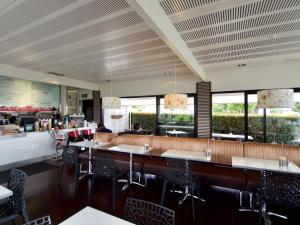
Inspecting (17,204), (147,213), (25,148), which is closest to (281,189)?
(147,213)

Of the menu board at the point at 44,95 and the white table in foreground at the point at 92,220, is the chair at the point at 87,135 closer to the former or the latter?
the menu board at the point at 44,95

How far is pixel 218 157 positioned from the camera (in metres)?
3.73

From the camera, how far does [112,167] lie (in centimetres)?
301

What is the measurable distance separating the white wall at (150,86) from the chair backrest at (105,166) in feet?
13.5

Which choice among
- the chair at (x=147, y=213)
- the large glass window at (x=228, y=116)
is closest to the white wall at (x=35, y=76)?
the large glass window at (x=228, y=116)

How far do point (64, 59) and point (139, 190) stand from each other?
360 centimetres

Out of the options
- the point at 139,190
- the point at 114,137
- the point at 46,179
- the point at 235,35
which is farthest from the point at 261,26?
the point at 46,179

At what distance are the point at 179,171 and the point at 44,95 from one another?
20.2 feet

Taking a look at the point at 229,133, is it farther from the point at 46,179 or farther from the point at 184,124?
the point at 46,179

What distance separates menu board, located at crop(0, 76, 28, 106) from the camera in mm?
5664

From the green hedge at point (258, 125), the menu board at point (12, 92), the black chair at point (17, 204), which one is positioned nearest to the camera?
the black chair at point (17, 204)

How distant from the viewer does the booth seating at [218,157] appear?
3.01 m

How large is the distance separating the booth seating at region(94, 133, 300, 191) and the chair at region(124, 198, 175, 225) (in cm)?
196

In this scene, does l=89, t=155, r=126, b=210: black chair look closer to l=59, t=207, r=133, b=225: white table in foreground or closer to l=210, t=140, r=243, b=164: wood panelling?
l=59, t=207, r=133, b=225: white table in foreground
